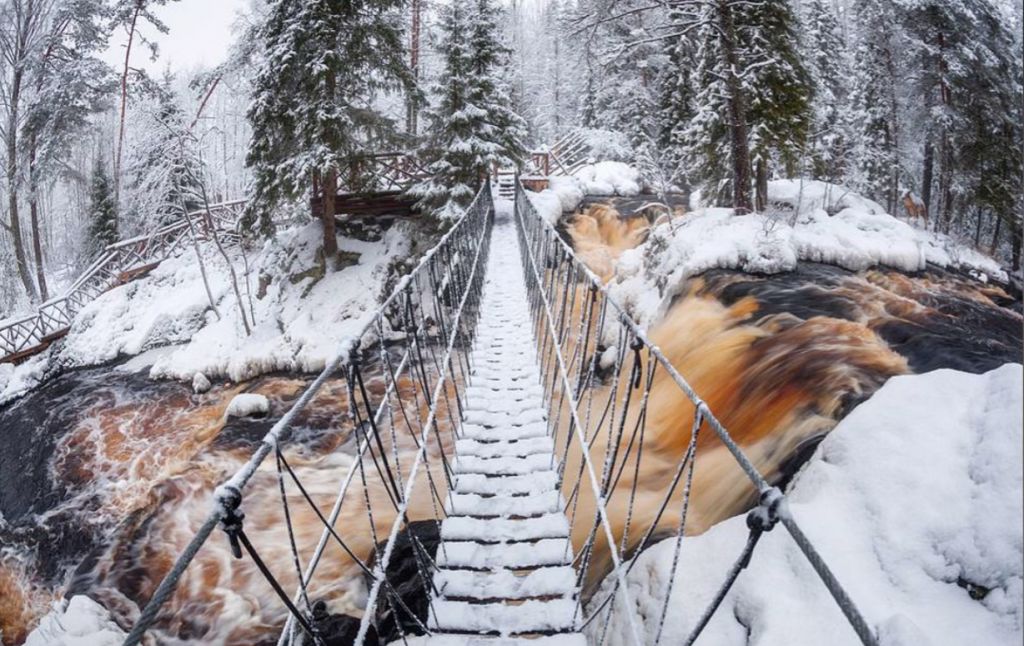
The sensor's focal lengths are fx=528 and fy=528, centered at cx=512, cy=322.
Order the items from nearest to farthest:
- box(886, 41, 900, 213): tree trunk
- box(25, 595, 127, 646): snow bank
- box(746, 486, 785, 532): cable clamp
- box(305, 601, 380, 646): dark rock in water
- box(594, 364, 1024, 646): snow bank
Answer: box(746, 486, 785, 532): cable clamp
box(594, 364, 1024, 646): snow bank
box(305, 601, 380, 646): dark rock in water
box(25, 595, 127, 646): snow bank
box(886, 41, 900, 213): tree trunk

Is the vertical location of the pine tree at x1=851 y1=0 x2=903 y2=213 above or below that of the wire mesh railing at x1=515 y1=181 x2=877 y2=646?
above

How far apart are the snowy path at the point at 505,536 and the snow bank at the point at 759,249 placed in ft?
12.5

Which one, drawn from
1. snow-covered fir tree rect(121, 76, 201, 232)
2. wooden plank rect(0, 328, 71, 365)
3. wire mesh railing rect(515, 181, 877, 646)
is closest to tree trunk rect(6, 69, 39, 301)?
wooden plank rect(0, 328, 71, 365)

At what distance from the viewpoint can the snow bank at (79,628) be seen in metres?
5.83

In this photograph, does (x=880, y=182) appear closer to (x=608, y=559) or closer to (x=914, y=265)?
(x=914, y=265)

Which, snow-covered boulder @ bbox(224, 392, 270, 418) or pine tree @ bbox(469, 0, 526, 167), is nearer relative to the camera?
snow-covered boulder @ bbox(224, 392, 270, 418)

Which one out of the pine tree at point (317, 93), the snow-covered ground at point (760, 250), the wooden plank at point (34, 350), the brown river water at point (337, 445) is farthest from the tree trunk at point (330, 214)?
the wooden plank at point (34, 350)

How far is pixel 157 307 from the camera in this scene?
1677cm

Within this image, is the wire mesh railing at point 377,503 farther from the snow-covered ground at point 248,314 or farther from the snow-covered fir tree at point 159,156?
the snow-covered fir tree at point 159,156

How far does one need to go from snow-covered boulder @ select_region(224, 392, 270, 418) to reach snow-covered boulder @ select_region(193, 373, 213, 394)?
6.92 ft

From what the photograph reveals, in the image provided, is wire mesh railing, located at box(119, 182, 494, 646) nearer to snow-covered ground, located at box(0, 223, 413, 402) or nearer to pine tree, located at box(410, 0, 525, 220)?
snow-covered ground, located at box(0, 223, 413, 402)

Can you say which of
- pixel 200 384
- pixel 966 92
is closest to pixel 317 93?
pixel 200 384

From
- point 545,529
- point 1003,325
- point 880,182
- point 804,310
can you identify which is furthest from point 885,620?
point 880,182

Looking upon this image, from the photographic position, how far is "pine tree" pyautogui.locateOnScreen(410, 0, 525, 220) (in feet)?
45.8
